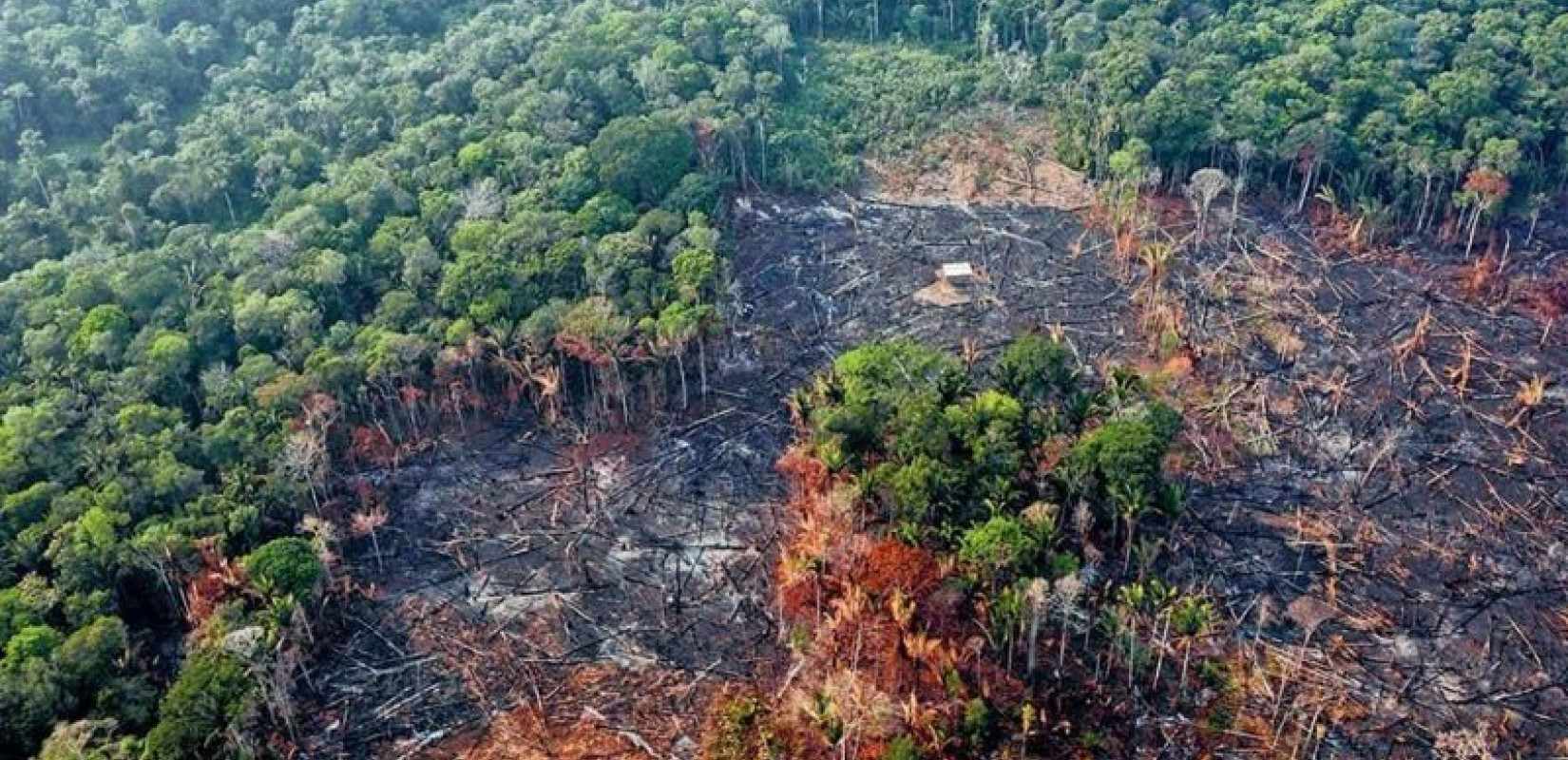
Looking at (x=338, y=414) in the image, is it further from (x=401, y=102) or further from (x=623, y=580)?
(x=401, y=102)

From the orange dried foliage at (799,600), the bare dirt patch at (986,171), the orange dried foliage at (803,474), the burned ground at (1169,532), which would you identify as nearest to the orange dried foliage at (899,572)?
the orange dried foliage at (799,600)

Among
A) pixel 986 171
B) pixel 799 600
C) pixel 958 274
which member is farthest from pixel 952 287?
pixel 799 600

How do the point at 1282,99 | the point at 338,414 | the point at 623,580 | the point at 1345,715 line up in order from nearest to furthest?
the point at 1345,715 < the point at 623,580 < the point at 338,414 < the point at 1282,99

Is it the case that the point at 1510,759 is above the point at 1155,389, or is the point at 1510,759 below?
below

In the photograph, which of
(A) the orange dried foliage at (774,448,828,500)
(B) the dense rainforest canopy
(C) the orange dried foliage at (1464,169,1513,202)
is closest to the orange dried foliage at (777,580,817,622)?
(A) the orange dried foliage at (774,448,828,500)

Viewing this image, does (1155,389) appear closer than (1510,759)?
No

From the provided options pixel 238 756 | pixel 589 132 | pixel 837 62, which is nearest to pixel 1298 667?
pixel 238 756

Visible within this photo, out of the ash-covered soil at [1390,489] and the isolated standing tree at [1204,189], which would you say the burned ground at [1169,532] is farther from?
the isolated standing tree at [1204,189]
